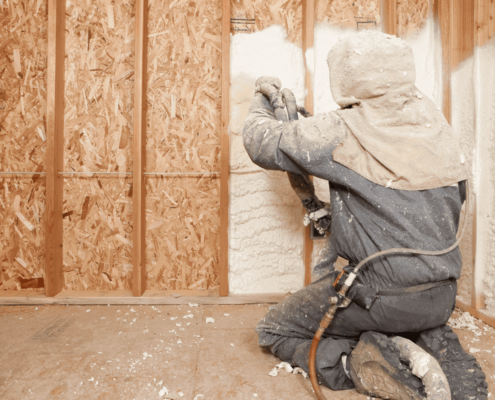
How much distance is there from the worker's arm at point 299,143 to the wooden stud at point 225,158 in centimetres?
79

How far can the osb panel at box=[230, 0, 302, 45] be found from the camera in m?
2.25

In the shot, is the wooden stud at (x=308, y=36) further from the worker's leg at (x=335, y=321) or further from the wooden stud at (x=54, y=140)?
the wooden stud at (x=54, y=140)

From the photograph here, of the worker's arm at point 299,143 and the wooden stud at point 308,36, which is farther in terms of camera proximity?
the wooden stud at point 308,36

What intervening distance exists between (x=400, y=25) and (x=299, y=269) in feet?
5.78

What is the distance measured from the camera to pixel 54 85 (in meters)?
2.15

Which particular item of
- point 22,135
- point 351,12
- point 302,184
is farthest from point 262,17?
point 22,135

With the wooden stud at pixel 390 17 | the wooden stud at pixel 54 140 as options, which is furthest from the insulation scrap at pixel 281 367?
the wooden stud at pixel 390 17

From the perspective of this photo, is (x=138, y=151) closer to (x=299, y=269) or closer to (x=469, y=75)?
(x=299, y=269)

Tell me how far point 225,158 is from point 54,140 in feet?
3.58

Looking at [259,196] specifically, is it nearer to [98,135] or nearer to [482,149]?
[98,135]

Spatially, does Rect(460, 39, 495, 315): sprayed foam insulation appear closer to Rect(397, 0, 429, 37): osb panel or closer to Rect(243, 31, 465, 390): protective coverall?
Rect(397, 0, 429, 37): osb panel

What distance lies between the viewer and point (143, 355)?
157 cm

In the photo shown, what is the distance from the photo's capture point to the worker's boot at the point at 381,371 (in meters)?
1.17

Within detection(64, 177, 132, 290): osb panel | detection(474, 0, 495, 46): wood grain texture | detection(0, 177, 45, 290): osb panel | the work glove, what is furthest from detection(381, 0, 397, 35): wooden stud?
detection(0, 177, 45, 290): osb panel
